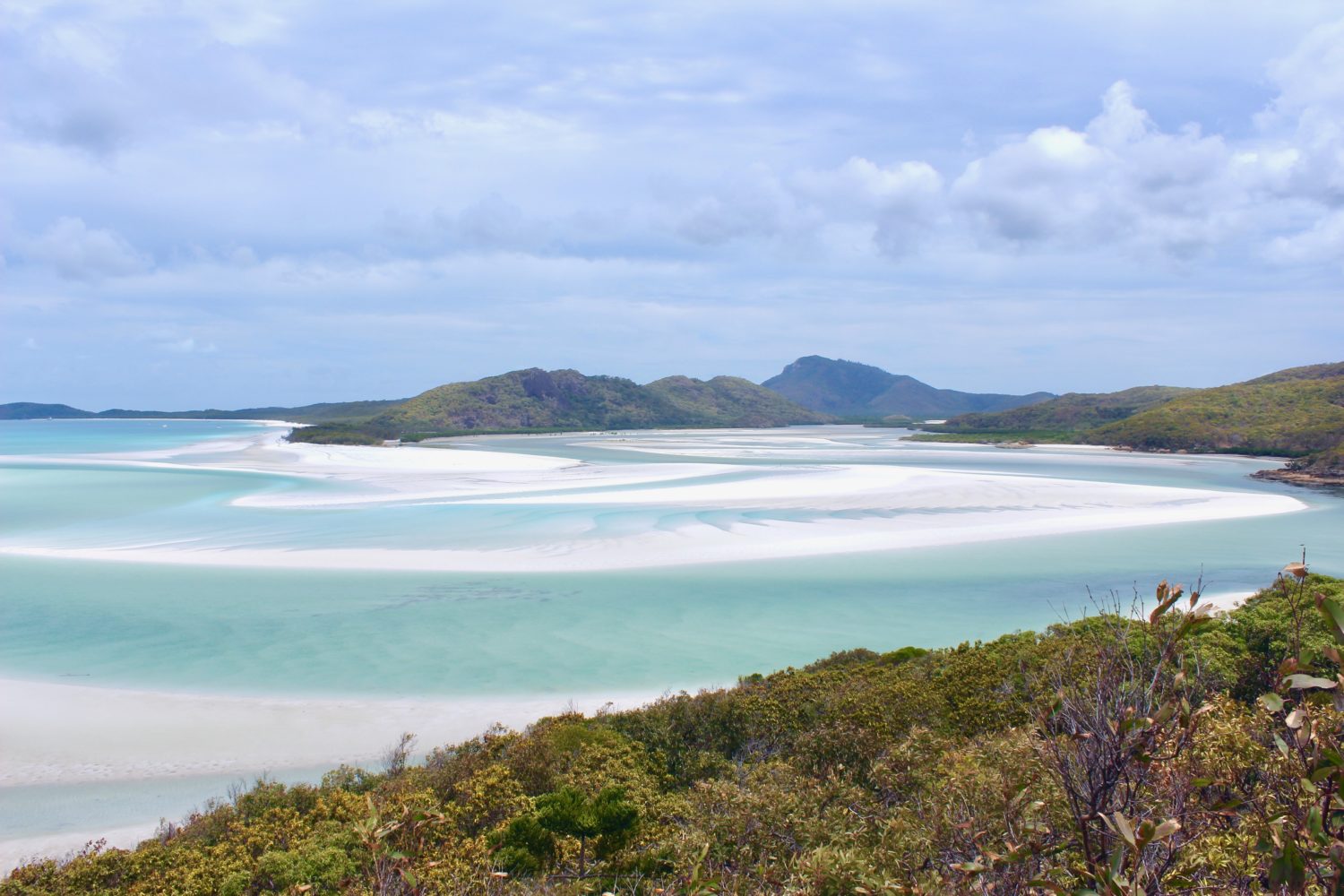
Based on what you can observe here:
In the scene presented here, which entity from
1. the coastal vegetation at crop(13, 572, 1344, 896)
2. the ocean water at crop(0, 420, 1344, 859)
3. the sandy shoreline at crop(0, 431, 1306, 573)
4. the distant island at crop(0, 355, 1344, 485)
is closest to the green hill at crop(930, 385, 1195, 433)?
the distant island at crop(0, 355, 1344, 485)

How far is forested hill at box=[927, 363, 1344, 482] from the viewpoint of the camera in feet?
242

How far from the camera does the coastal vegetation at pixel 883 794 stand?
10.4ft

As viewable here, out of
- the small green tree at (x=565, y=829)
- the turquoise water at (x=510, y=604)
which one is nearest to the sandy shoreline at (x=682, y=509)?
the turquoise water at (x=510, y=604)

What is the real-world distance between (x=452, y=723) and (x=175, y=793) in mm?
4038

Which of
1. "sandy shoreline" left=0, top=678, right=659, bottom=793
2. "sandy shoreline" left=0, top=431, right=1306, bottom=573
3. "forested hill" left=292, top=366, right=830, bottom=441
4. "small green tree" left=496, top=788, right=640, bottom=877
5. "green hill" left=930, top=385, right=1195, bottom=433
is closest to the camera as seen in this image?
"small green tree" left=496, top=788, right=640, bottom=877

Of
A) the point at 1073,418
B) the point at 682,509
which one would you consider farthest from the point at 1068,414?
the point at 682,509

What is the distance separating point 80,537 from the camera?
3091 centimetres

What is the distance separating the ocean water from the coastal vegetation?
3.15 metres

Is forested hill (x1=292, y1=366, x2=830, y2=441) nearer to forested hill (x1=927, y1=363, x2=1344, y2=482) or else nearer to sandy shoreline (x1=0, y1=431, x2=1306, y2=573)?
forested hill (x1=927, y1=363, x2=1344, y2=482)

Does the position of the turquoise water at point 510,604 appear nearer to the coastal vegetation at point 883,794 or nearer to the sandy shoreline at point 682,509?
the sandy shoreline at point 682,509

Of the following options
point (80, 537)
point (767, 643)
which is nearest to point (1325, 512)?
point (767, 643)

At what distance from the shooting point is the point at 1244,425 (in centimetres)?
8962

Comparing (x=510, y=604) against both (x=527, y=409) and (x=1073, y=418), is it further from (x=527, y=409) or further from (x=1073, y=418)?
(x=527, y=409)

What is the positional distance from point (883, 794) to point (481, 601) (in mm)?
14864
